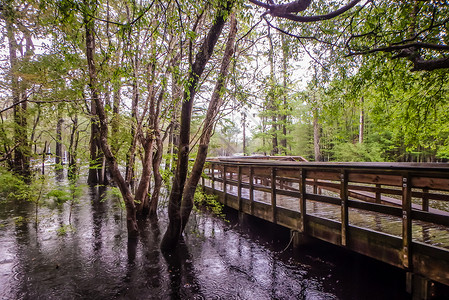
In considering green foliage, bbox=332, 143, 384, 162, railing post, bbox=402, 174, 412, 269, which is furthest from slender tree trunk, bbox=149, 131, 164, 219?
green foliage, bbox=332, 143, 384, 162

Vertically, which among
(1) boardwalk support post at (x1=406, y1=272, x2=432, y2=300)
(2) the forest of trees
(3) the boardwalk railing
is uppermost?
(2) the forest of trees

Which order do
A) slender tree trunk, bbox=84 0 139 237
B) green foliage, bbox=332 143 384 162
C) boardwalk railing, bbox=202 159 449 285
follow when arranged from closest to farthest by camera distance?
1. boardwalk railing, bbox=202 159 449 285
2. slender tree trunk, bbox=84 0 139 237
3. green foliage, bbox=332 143 384 162

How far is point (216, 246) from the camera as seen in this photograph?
6332mm

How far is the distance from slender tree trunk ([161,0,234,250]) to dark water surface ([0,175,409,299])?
0.64 metres

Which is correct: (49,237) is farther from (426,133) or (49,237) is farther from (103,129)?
(426,133)

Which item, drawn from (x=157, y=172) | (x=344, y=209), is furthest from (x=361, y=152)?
(x=157, y=172)

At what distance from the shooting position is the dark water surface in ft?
14.0

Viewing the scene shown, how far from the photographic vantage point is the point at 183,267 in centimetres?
520

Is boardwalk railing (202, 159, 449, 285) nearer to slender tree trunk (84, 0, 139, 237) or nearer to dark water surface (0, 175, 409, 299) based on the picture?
dark water surface (0, 175, 409, 299)

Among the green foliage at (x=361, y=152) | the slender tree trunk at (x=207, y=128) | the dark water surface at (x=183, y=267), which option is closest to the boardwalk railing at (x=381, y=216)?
the dark water surface at (x=183, y=267)

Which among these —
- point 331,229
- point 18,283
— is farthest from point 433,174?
point 18,283

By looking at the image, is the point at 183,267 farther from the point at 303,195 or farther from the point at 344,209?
the point at 344,209

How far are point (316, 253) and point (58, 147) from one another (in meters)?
27.4

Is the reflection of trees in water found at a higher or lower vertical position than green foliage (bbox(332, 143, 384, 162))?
lower
